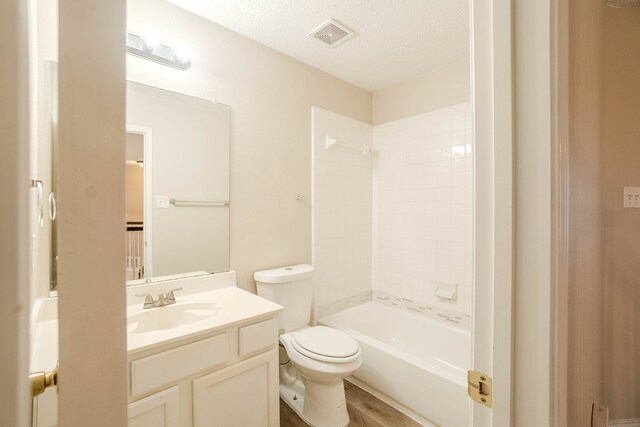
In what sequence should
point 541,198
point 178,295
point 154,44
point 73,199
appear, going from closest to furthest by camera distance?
point 73,199, point 541,198, point 154,44, point 178,295

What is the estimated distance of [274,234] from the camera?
6.93 ft

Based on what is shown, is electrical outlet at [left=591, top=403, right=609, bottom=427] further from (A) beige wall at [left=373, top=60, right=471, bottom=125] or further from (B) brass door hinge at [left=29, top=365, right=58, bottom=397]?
(A) beige wall at [left=373, top=60, right=471, bottom=125]

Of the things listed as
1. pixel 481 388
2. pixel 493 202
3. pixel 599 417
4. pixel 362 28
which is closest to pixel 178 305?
pixel 481 388

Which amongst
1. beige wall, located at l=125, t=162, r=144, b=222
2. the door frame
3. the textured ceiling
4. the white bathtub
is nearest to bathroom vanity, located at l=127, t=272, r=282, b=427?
the door frame

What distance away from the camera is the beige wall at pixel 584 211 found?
2.27 feet

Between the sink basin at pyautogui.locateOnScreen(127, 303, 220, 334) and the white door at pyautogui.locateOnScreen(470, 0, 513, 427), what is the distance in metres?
1.27

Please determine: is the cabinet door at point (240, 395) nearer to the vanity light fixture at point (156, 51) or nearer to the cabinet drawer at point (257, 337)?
the cabinet drawer at point (257, 337)

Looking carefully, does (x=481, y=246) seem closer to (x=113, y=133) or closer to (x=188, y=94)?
(x=113, y=133)

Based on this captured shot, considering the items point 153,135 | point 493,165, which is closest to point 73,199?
point 493,165

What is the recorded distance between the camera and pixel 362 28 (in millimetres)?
1840

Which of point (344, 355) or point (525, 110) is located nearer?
point (525, 110)

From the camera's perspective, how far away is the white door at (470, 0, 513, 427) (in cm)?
57

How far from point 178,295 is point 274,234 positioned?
0.75 m

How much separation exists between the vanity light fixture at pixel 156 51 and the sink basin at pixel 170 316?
1.33 metres
